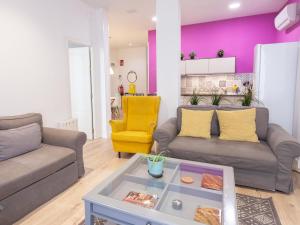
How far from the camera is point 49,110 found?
3.33m

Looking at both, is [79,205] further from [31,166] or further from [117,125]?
[117,125]

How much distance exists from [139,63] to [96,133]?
544 centimetres

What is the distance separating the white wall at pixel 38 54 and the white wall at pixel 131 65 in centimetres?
510

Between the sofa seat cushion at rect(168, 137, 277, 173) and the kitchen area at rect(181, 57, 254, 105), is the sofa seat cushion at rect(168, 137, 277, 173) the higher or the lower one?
the lower one

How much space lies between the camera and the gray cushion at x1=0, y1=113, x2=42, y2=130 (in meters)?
2.26

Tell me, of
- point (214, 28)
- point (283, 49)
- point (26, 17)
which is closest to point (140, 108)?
point (26, 17)

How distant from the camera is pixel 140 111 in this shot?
11.1ft

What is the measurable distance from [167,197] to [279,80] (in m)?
2.71

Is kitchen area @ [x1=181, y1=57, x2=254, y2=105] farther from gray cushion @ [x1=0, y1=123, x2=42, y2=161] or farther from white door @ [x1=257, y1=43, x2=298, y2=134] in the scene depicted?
gray cushion @ [x1=0, y1=123, x2=42, y2=161]

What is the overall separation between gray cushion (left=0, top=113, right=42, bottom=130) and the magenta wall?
4469 mm

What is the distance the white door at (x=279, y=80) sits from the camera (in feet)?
9.99

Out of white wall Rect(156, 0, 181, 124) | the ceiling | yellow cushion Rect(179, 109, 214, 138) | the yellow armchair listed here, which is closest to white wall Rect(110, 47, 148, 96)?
the ceiling

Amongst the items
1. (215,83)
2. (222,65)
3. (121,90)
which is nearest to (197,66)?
(222,65)

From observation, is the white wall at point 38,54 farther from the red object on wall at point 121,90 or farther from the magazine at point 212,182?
the red object on wall at point 121,90
